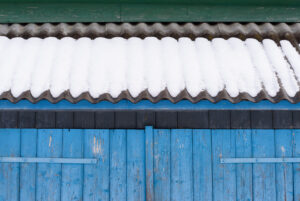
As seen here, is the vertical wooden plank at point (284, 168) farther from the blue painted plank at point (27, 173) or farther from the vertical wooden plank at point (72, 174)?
the blue painted plank at point (27, 173)

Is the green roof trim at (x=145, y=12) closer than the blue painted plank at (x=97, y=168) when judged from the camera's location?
No

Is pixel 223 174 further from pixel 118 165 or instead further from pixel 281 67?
pixel 281 67

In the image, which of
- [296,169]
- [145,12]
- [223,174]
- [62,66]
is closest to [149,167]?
[223,174]

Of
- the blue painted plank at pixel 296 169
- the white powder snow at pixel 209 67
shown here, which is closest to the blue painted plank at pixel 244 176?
the blue painted plank at pixel 296 169

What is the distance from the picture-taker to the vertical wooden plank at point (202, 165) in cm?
294

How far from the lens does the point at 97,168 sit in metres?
2.95

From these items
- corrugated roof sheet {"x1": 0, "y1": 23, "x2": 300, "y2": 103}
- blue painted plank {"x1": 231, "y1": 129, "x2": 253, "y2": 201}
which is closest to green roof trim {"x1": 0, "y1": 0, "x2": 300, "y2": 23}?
corrugated roof sheet {"x1": 0, "y1": 23, "x2": 300, "y2": 103}

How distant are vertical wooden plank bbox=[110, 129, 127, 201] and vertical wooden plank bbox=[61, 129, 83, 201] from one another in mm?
373

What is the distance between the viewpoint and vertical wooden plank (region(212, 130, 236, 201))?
9.66 ft

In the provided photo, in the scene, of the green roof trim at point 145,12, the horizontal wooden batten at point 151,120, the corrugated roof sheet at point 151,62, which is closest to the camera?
the corrugated roof sheet at point 151,62

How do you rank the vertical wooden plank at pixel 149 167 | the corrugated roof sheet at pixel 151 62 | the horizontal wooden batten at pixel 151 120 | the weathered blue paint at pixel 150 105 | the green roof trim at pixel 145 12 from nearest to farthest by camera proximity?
1. the corrugated roof sheet at pixel 151 62
2. the weathered blue paint at pixel 150 105
3. the vertical wooden plank at pixel 149 167
4. the horizontal wooden batten at pixel 151 120
5. the green roof trim at pixel 145 12

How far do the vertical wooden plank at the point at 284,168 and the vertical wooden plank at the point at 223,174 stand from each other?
0.54m

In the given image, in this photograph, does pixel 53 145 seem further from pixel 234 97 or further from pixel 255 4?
pixel 255 4

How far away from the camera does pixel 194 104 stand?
2619mm
